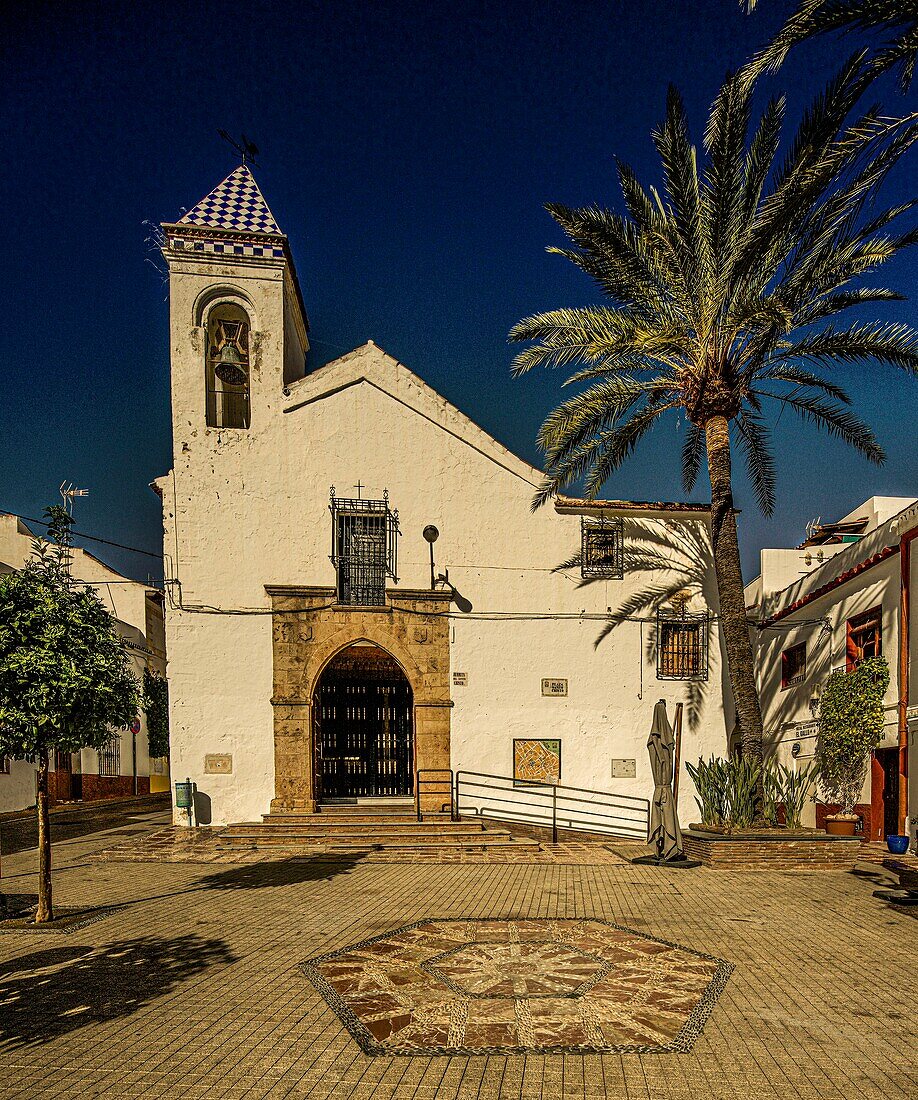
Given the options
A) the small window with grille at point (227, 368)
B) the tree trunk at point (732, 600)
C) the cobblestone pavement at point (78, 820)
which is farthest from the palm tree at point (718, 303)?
the cobblestone pavement at point (78, 820)

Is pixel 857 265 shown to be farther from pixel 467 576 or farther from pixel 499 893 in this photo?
pixel 499 893

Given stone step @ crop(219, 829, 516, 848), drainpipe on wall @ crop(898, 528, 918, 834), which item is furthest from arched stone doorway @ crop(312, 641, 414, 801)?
drainpipe on wall @ crop(898, 528, 918, 834)

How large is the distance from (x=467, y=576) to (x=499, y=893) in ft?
23.9

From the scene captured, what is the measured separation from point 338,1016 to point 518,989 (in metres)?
1.47

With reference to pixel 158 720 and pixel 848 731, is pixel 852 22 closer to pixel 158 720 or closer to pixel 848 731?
pixel 848 731

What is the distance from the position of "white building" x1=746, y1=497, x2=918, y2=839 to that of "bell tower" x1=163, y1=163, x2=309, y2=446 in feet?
40.8

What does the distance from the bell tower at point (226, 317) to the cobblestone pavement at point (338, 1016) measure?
30.2 ft

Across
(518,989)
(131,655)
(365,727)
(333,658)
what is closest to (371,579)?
(333,658)

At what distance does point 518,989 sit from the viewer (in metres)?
6.02

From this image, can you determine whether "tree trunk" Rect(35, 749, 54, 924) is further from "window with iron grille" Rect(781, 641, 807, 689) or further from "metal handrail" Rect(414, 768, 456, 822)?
"window with iron grille" Rect(781, 641, 807, 689)

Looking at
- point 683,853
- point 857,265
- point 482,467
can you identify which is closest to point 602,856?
point 683,853

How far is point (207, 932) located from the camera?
7.76m

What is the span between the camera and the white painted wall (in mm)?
15148

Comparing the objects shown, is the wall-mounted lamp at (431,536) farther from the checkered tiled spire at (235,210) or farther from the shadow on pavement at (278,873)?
the checkered tiled spire at (235,210)
